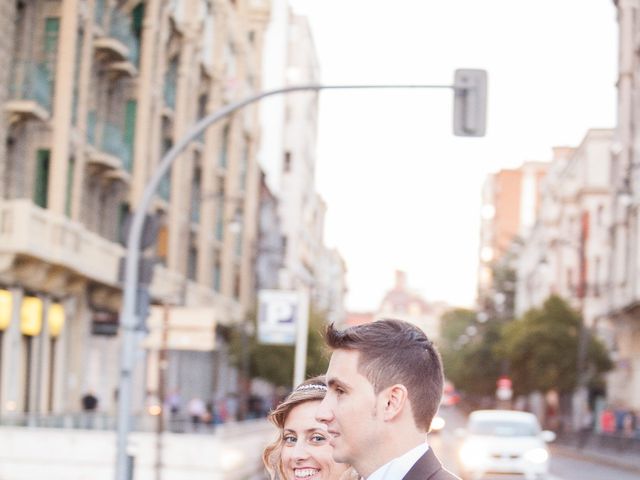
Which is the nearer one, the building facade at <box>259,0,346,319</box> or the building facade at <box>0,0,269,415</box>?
the building facade at <box>0,0,269,415</box>

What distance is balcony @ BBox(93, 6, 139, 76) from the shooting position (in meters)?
37.1

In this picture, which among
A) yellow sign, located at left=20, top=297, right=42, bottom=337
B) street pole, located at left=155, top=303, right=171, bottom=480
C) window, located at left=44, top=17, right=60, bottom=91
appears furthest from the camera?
window, located at left=44, top=17, right=60, bottom=91

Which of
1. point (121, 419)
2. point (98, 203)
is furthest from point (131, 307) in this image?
point (98, 203)

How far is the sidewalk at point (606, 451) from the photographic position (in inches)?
1801

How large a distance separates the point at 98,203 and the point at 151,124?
424 cm

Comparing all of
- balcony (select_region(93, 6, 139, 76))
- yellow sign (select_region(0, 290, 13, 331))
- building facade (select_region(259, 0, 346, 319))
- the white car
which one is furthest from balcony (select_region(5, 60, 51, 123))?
building facade (select_region(259, 0, 346, 319))

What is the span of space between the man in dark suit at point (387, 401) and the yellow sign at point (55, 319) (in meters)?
32.7

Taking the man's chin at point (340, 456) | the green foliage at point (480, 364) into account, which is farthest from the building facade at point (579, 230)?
the man's chin at point (340, 456)

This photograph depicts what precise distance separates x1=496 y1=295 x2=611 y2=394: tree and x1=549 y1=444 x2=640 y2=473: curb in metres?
4.06

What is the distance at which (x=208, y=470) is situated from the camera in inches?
1006

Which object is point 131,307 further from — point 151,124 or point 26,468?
point 151,124

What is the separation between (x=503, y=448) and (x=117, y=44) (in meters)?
14.8

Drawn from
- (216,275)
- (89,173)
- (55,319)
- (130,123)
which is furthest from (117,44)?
(216,275)

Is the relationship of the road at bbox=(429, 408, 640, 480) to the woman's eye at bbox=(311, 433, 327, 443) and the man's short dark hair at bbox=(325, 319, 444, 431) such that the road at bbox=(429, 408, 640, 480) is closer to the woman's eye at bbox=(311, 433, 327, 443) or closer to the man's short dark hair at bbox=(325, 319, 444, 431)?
the woman's eye at bbox=(311, 433, 327, 443)
